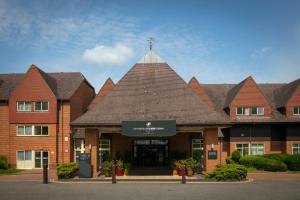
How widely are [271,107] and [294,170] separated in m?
12.6

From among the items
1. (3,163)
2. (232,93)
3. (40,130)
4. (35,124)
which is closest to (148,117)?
(40,130)

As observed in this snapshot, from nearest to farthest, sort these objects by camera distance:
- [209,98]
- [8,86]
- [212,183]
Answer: [212,183] < [8,86] < [209,98]

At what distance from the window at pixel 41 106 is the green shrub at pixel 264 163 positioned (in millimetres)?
21023

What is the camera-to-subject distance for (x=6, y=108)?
132 ft

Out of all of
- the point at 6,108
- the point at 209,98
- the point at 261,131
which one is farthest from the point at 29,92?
the point at 261,131

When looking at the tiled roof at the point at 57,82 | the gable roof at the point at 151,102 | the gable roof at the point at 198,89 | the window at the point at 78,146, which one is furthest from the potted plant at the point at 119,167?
the gable roof at the point at 198,89

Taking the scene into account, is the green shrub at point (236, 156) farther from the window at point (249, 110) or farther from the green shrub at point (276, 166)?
the window at point (249, 110)

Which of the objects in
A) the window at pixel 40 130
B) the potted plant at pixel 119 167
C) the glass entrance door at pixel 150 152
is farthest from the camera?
the window at pixel 40 130

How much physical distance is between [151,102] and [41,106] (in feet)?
54.1

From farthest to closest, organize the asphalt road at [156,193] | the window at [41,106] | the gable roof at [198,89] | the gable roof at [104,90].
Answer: the gable roof at [198,89]
the gable roof at [104,90]
the window at [41,106]
the asphalt road at [156,193]

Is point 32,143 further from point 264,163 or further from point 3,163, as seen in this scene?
point 264,163

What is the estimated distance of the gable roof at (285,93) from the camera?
142ft

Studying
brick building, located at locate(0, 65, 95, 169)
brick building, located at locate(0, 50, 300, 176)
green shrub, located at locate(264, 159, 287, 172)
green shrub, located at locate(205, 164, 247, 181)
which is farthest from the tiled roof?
green shrub, located at locate(264, 159, 287, 172)

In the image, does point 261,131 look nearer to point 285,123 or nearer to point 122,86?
point 285,123
